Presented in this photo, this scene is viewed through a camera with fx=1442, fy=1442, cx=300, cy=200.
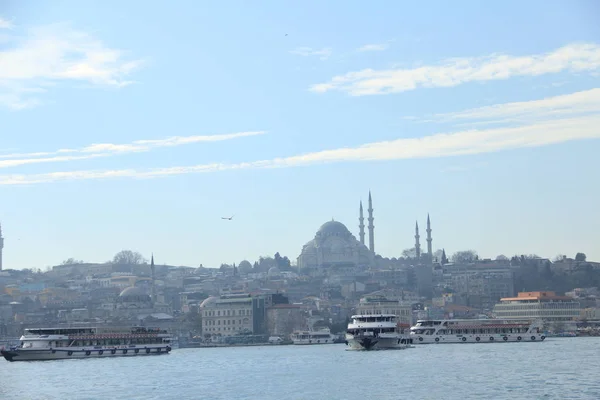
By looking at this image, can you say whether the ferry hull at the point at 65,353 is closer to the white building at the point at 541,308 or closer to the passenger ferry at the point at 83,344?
the passenger ferry at the point at 83,344

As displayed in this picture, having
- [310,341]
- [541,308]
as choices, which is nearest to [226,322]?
[310,341]

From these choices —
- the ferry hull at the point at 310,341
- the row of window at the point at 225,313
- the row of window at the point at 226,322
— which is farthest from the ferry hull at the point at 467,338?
the row of window at the point at 225,313

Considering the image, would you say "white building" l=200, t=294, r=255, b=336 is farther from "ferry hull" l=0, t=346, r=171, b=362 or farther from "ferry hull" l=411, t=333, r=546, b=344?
"ferry hull" l=0, t=346, r=171, b=362

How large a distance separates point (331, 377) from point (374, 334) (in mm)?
27193

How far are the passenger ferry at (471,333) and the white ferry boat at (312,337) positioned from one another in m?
18.0

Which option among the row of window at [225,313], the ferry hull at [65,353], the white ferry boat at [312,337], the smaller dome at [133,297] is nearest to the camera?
the ferry hull at [65,353]

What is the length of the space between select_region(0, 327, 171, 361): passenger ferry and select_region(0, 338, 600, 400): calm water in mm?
3892

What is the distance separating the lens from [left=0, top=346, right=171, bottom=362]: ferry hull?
274 feet

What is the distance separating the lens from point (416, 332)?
3962 inches

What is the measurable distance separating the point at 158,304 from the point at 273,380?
11826cm

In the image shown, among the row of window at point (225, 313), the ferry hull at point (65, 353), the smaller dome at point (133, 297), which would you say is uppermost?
the smaller dome at point (133, 297)

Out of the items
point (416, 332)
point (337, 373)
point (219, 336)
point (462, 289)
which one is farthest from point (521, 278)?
point (337, 373)

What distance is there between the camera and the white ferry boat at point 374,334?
85.3 meters

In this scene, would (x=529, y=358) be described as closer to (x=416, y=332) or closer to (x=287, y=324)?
(x=416, y=332)
